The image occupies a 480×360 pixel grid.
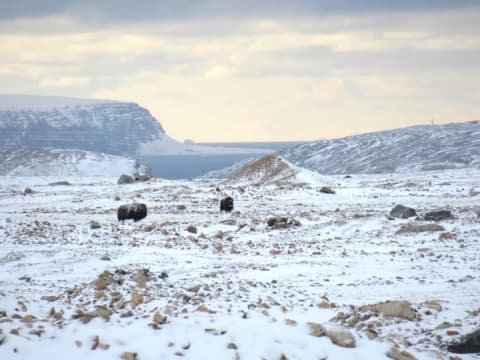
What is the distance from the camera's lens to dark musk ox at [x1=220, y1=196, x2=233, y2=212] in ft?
125

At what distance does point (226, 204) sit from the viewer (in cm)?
3838

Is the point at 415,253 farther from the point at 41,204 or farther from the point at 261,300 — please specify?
the point at 41,204

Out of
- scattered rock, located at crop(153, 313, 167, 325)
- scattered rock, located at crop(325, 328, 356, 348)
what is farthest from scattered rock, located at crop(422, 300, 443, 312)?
scattered rock, located at crop(153, 313, 167, 325)

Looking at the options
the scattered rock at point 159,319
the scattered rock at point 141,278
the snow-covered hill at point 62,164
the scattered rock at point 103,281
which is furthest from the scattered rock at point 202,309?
the snow-covered hill at point 62,164

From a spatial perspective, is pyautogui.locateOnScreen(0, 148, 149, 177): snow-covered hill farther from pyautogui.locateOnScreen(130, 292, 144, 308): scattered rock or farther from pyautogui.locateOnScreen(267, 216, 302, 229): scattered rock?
pyautogui.locateOnScreen(130, 292, 144, 308): scattered rock

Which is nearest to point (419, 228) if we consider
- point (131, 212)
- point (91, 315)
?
point (131, 212)

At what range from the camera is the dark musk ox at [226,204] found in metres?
38.2

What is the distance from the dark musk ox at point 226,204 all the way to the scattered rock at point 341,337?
1019 inches

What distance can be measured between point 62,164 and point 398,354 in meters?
167

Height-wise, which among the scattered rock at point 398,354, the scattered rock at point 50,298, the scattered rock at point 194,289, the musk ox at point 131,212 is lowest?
the musk ox at point 131,212

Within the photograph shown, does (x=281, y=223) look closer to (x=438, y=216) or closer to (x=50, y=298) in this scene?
(x=438, y=216)

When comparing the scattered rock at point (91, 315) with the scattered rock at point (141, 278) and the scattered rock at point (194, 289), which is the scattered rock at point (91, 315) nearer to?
the scattered rock at point (141, 278)

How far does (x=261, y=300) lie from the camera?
49.5 feet

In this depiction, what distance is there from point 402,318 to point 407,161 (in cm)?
17817
